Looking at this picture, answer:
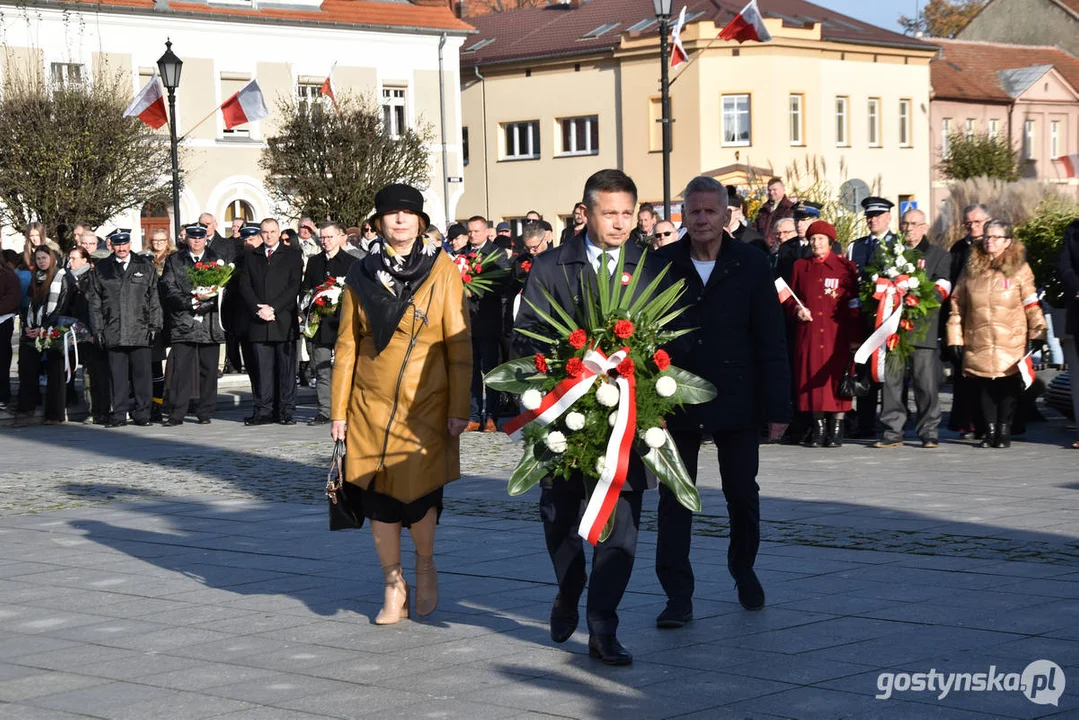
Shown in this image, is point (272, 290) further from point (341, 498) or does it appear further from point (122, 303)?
point (341, 498)

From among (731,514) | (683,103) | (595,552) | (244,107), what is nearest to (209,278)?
(731,514)

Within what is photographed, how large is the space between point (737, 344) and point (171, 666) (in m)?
2.93

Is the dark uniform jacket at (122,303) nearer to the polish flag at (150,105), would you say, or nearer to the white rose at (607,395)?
the polish flag at (150,105)

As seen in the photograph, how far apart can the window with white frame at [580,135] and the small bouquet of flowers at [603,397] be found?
2061 inches

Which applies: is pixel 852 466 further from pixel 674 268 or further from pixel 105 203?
pixel 105 203

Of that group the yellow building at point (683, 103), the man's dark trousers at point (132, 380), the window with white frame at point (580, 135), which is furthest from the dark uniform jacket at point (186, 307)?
the window with white frame at point (580, 135)

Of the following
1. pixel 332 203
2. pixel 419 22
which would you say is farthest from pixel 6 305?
pixel 419 22

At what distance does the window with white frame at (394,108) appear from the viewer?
52.1 meters

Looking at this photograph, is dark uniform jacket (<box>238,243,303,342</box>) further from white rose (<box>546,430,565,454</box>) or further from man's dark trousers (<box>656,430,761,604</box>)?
white rose (<box>546,430,565,454</box>)

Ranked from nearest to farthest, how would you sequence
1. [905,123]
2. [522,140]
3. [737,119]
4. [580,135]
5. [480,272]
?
[480,272] < [737,119] < [580,135] < [522,140] < [905,123]

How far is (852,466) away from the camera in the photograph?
13320mm

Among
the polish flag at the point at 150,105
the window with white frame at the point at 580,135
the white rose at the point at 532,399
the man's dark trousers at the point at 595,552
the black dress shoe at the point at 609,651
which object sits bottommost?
the black dress shoe at the point at 609,651

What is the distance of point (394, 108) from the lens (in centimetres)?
5272

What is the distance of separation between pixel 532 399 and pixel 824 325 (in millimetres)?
8383
